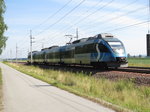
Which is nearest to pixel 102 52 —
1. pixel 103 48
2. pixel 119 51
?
pixel 103 48

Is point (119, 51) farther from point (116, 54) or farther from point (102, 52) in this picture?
point (102, 52)

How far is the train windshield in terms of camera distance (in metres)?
26.9

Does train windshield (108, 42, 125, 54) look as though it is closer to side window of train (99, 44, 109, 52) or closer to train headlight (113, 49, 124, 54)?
train headlight (113, 49, 124, 54)

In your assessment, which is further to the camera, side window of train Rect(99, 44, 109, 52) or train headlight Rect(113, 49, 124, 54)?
side window of train Rect(99, 44, 109, 52)

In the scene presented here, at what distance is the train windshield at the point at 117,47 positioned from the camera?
2691cm

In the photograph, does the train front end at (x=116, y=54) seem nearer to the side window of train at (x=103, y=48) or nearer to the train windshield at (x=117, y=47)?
the train windshield at (x=117, y=47)

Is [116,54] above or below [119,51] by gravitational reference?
below

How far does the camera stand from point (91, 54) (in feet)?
98.0

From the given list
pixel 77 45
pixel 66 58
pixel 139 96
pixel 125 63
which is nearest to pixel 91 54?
pixel 125 63

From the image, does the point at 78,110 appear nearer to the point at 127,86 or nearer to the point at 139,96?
the point at 139,96

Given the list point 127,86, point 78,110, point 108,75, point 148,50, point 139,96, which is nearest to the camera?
point 78,110

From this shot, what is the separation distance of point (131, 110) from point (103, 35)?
20.9 meters

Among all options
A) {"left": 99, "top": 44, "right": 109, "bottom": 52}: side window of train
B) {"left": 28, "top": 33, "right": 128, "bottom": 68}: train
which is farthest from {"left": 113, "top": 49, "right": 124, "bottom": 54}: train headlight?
{"left": 99, "top": 44, "right": 109, "bottom": 52}: side window of train

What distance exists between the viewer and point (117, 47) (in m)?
27.2
